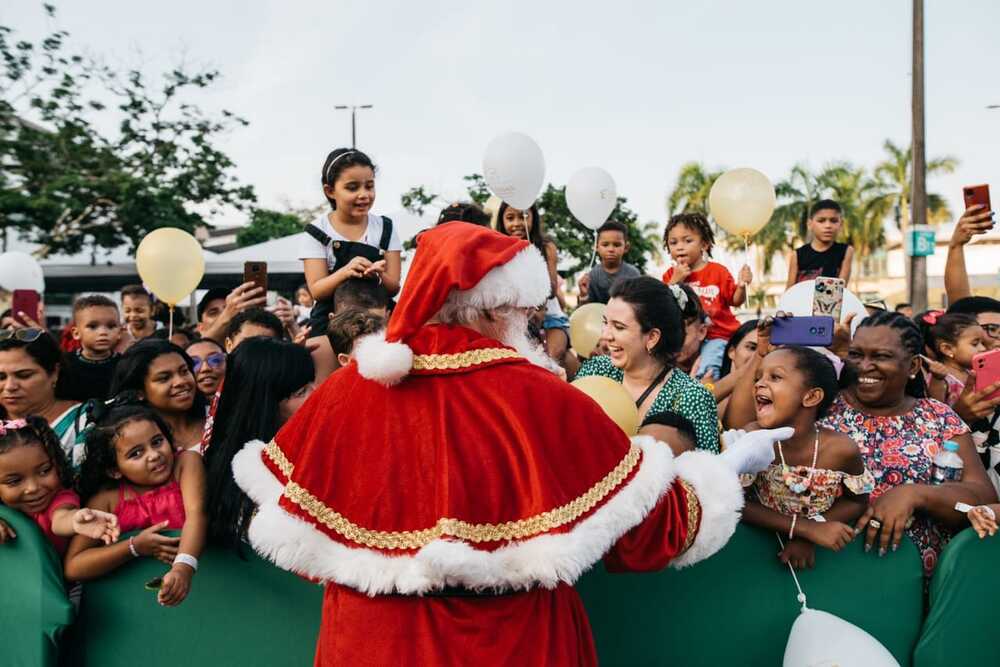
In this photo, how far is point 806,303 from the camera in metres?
4.39

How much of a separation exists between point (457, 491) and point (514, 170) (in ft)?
15.2

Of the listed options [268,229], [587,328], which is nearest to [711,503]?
[587,328]

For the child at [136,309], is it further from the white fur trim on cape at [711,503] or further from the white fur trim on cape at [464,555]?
the white fur trim on cape at [711,503]

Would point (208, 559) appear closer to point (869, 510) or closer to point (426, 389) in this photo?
point (426, 389)

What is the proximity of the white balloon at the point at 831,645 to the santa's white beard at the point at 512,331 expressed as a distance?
1.40 m

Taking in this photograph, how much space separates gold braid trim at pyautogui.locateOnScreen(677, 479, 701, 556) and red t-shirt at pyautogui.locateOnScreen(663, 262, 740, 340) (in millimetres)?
4051

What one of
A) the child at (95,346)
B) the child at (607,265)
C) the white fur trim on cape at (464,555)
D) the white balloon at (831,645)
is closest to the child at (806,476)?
the white balloon at (831,645)

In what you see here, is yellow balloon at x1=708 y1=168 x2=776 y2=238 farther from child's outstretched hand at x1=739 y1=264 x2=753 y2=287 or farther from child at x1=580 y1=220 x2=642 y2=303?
child at x1=580 y1=220 x2=642 y2=303

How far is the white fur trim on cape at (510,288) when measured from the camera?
1.95 metres

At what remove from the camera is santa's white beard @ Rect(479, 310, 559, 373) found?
80.7 inches

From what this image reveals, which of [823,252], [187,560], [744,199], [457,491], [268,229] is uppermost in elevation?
[268,229]

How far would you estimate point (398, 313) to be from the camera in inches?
76.4

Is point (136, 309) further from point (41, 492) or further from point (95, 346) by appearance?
point (41, 492)

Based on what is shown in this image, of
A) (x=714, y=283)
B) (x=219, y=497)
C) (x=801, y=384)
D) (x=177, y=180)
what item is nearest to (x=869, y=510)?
(x=801, y=384)
